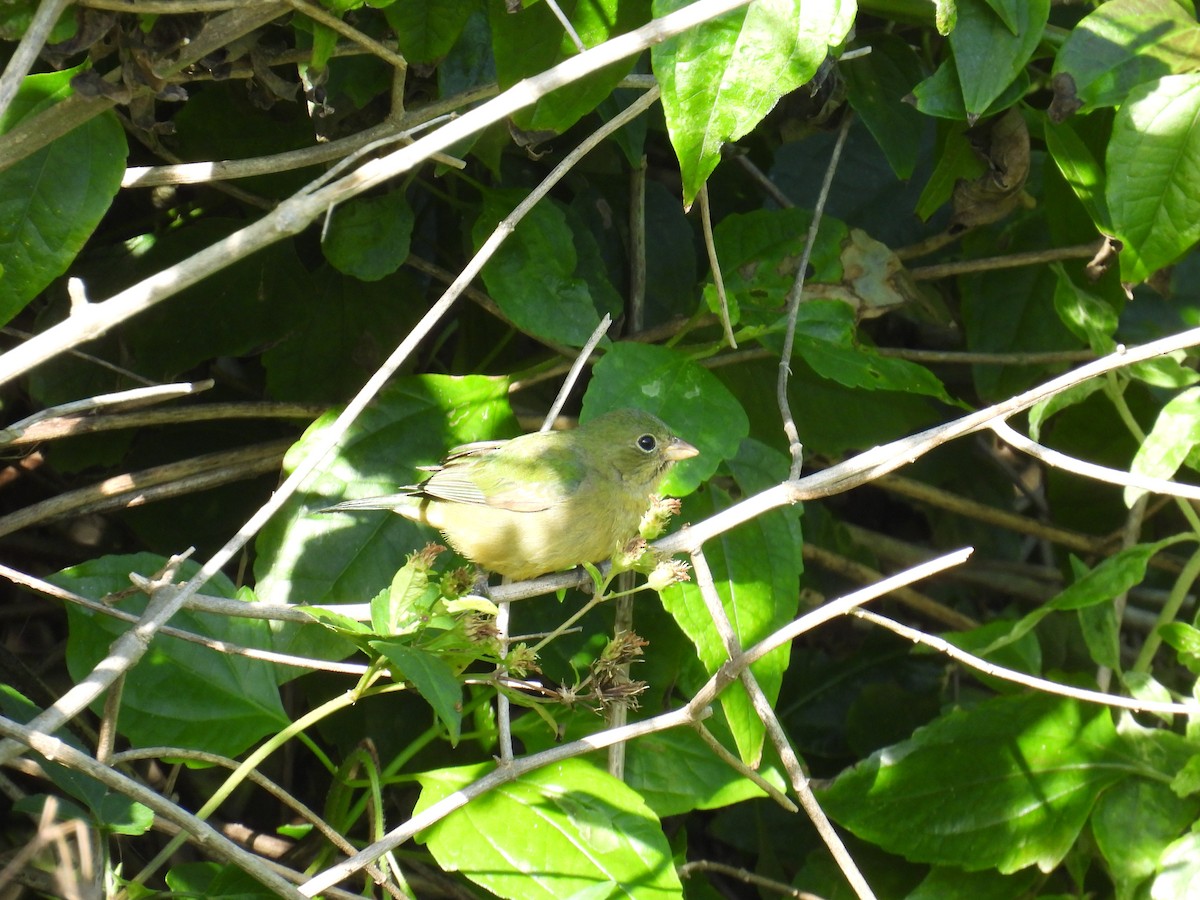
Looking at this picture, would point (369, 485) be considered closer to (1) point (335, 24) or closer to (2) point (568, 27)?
(1) point (335, 24)

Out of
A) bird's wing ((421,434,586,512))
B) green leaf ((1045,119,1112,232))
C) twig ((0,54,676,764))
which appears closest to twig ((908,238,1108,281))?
green leaf ((1045,119,1112,232))

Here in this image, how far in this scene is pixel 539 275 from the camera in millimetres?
3010

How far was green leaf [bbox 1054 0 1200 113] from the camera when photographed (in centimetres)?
274

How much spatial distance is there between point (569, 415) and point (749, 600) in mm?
1140

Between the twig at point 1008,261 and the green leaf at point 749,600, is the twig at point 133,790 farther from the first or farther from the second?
the twig at point 1008,261

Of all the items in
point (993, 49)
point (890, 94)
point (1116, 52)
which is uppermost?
point (993, 49)

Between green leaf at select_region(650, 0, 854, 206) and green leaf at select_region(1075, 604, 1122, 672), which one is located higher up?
green leaf at select_region(650, 0, 854, 206)

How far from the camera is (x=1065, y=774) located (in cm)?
294

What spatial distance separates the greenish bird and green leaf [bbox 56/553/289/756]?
455mm

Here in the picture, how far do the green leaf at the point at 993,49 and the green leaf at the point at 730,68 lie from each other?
0.54m

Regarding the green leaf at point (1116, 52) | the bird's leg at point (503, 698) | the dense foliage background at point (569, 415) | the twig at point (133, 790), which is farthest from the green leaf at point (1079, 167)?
the twig at point (133, 790)

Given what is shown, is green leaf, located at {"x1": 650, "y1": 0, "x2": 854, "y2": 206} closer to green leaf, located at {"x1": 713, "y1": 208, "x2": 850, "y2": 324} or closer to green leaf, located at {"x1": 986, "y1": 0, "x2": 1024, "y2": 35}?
green leaf, located at {"x1": 986, "y1": 0, "x2": 1024, "y2": 35}

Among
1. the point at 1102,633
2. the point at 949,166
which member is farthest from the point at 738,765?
the point at 949,166

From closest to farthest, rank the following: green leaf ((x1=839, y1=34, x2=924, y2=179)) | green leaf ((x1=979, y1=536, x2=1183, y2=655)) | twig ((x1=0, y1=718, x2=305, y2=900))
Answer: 1. twig ((x1=0, y1=718, x2=305, y2=900))
2. green leaf ((x1=979, y1=536, x2=1183, y2=655))
3. green leaf ((x1=839, y1=34, x2=924, y2=179))
